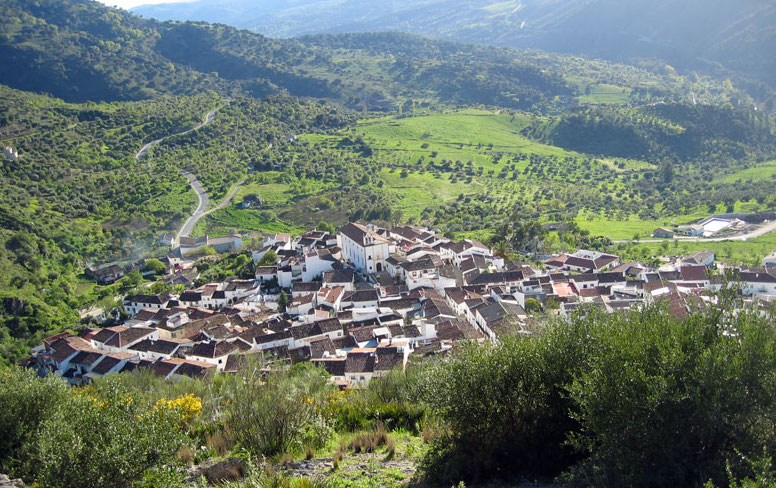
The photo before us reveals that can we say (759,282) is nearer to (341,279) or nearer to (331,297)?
(341,279)

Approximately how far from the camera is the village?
36.4 meters

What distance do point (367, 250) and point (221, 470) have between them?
32.9 m

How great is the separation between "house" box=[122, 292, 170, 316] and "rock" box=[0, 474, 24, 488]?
114 ft

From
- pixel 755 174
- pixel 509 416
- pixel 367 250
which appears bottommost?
pixel 755 174

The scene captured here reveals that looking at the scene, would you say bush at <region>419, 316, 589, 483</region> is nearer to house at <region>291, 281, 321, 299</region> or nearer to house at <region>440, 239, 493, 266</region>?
house at <region>291, 281, 321, 299</region>

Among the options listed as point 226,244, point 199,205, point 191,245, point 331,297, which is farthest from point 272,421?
point 199,205

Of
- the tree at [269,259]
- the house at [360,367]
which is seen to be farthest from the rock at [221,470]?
the tree at [269,259]

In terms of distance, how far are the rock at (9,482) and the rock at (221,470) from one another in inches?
163

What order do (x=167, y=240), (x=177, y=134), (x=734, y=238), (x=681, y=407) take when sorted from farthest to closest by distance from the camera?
(x=177, y=134) → (x=167, y=240) → (x=734, y=238) → (x=681, y=407)

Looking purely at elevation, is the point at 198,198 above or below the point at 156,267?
above

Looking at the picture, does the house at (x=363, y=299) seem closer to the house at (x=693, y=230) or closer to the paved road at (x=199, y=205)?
the paved road at (x=199, y=205)

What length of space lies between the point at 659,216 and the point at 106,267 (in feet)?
241

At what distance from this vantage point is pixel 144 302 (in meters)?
49.8

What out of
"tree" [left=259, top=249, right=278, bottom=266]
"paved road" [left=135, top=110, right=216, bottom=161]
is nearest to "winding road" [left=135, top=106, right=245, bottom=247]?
"paved road" [left=135, top=110, right=216, bottom=161]
